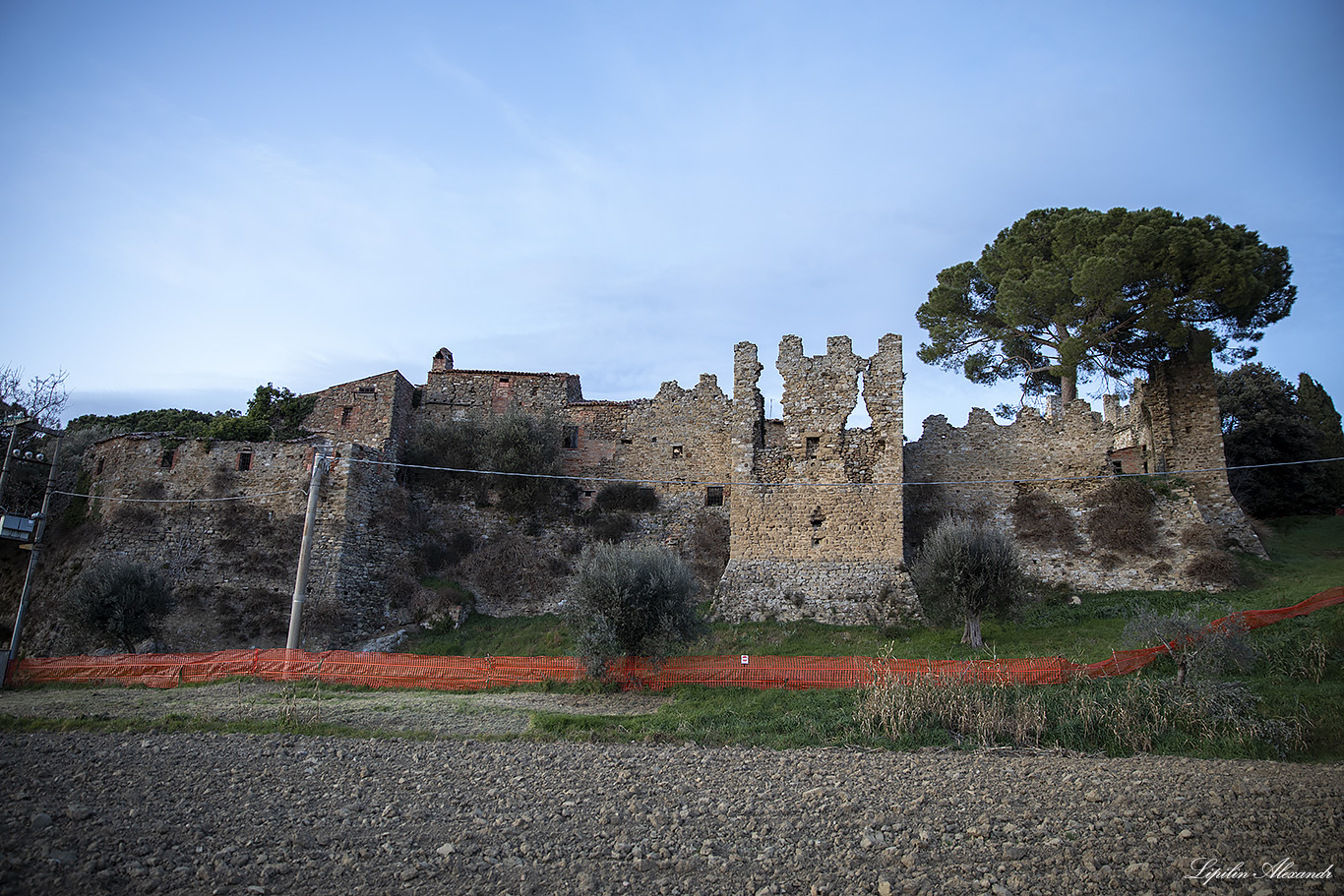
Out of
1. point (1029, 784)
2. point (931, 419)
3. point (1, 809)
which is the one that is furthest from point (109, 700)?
point (931, 419)

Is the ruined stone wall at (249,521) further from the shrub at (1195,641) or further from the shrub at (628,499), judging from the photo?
the shrub at (1195,641)

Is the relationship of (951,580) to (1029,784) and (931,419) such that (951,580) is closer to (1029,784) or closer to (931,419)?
(1029,784)

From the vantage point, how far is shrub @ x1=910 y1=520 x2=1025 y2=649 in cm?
1602

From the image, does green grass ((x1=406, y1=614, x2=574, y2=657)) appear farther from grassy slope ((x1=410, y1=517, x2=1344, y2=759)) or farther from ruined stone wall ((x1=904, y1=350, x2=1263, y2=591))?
ruined stone wall ((x1=904, y1=350, x2=1263, y2=591))

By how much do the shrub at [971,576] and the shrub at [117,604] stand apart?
19.2 metres

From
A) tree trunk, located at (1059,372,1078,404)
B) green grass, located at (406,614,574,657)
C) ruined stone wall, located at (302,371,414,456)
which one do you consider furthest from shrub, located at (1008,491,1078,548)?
ruined stone wall, located at (302,371,414,456)

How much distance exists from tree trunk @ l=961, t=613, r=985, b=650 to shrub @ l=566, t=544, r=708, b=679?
6.61 m

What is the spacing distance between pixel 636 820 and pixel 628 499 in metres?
18.9

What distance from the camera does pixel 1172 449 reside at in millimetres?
23188

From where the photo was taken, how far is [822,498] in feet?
69.1

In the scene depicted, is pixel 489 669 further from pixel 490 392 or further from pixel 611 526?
pixel 490 392

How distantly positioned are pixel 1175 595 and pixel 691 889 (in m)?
18.6

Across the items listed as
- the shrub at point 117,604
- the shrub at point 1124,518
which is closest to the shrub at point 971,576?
the shrub at point 1124,518

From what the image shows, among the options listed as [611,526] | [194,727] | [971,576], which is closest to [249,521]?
[611,526]
